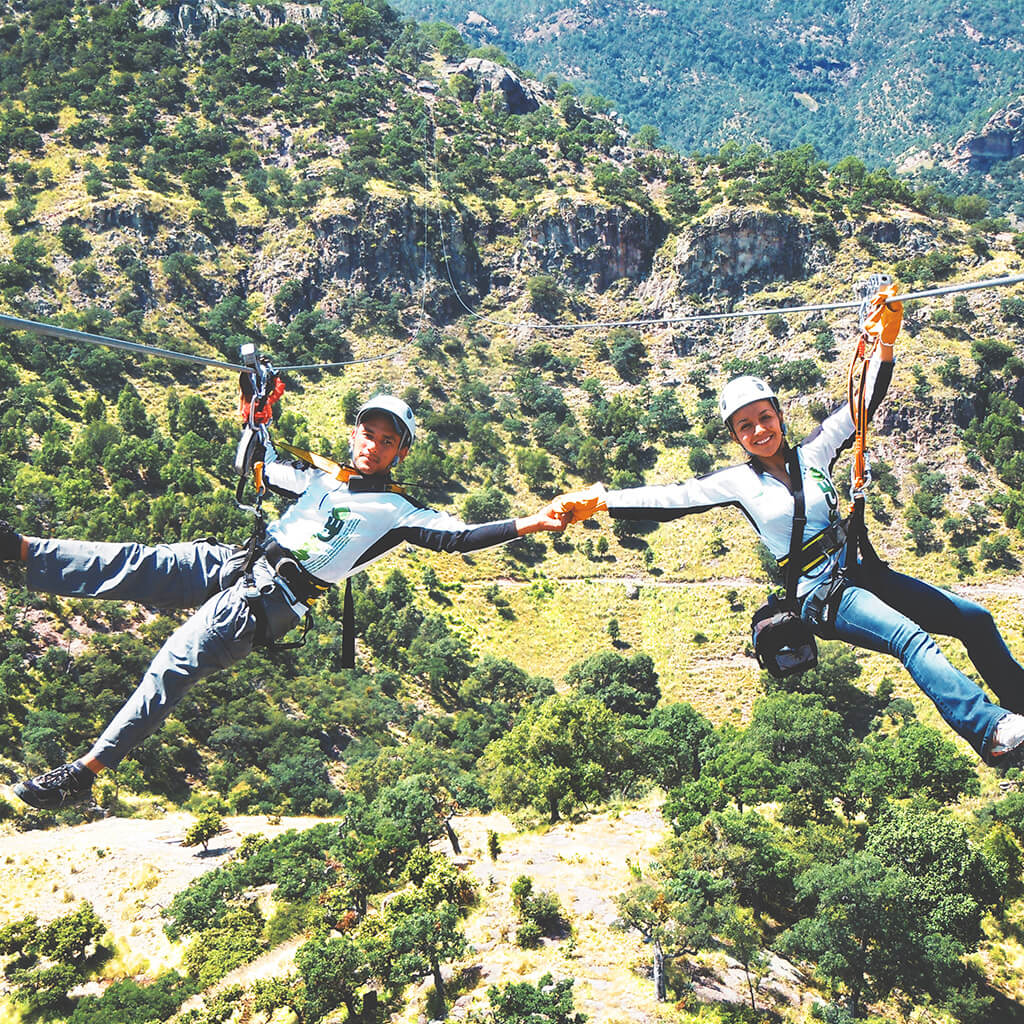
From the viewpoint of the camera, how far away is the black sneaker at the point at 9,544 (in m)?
7.65

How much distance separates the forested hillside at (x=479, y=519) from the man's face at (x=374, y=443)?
27125mm

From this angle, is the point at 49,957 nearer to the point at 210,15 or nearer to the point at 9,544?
the point at 9,544

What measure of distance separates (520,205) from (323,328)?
3808 centimetres

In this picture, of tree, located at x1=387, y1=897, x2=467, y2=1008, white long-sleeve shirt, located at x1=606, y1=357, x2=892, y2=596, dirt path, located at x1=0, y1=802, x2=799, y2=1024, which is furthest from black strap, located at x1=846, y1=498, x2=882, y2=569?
tree, located at x1=387, y1=897, x2=467, y2=1008

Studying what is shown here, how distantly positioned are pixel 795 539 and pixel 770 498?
440 millimetres

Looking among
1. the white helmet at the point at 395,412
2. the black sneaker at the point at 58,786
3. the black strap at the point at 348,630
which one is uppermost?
the white helmet at the point at 395,412

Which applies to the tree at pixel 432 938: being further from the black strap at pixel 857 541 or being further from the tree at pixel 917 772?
the black strap at pixel 857 541

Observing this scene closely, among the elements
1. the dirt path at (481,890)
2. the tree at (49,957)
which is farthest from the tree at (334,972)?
the tree at (49,957)

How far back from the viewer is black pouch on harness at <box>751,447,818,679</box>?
794 centimetres

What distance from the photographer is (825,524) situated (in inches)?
318

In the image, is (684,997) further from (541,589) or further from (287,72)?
(287,72)

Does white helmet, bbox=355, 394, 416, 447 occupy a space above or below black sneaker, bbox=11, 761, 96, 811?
above

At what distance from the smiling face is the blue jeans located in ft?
4.34

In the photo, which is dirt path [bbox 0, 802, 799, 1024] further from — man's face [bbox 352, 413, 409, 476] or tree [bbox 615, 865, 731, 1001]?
man's face [bbox 352, 413, 409, 476]
